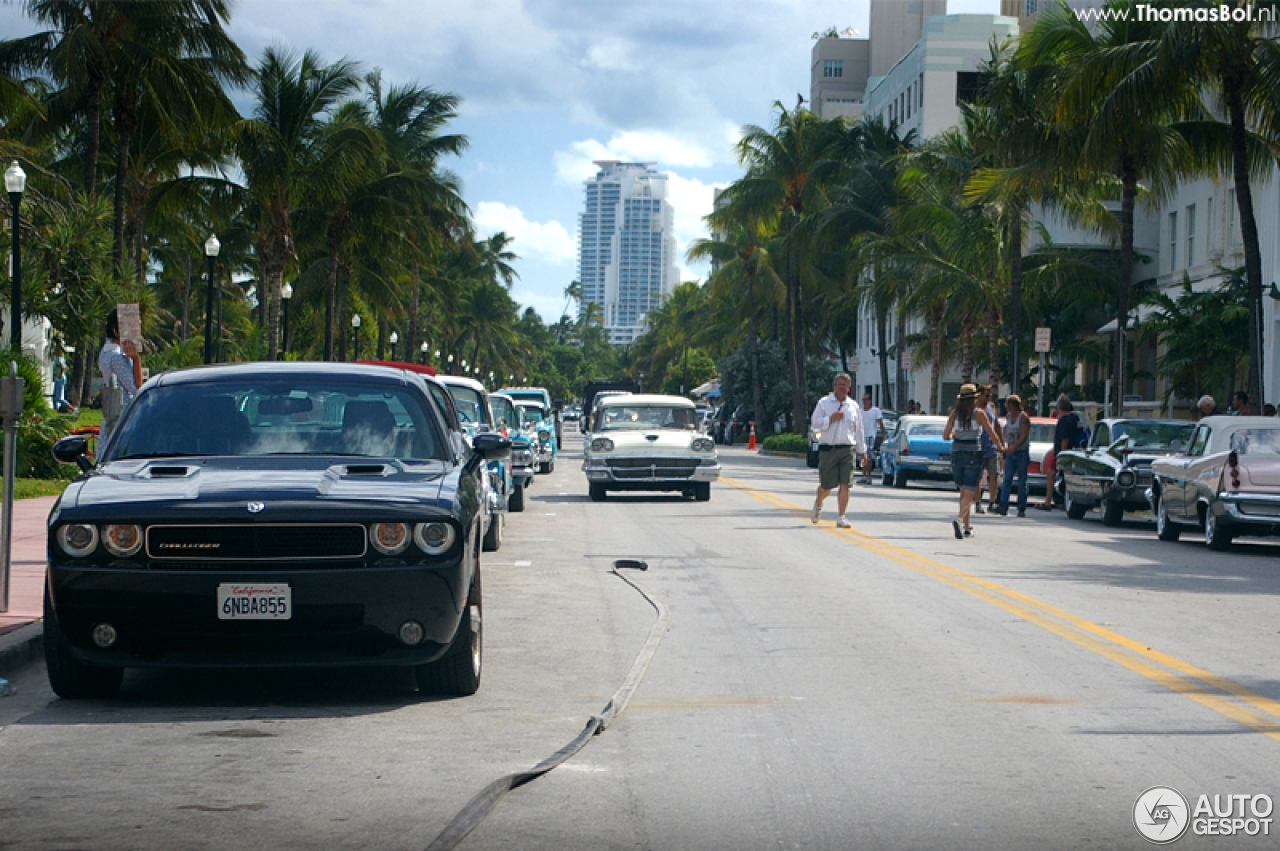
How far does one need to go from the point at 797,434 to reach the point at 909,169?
13.4 m

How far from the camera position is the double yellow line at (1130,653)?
7266 millimetres

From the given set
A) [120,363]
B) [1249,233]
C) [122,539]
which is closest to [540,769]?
[122,539]

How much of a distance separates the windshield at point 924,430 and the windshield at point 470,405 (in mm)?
13812

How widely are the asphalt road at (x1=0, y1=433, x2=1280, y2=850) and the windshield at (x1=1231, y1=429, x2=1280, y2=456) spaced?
5292mm

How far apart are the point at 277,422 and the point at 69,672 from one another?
1715 millimetres

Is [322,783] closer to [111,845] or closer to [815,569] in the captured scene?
[111,845]

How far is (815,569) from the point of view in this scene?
13.7 metres

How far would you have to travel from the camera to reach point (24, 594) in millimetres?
10328

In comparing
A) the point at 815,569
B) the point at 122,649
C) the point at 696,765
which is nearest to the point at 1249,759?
the point at 696,765

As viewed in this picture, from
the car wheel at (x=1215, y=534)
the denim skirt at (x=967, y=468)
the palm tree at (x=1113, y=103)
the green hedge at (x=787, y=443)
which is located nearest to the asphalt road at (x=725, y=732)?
the car wheel at (x=1215, y=534)

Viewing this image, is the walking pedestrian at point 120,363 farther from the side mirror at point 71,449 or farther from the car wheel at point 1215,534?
the car wheel at point 1215,534

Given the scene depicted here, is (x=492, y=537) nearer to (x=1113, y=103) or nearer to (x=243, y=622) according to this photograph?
(x=243, y=622)

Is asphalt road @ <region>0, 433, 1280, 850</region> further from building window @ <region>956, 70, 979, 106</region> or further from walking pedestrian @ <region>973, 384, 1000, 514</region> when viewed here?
building window @ <region>956, 70, 979, 106</region>

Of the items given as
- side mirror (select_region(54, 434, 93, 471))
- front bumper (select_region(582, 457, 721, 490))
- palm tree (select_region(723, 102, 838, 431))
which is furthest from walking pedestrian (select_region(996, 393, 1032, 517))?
palm tree (select_region(723, 102, 838, 431))
